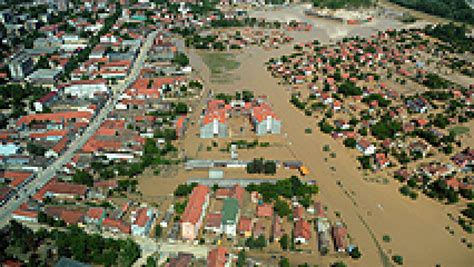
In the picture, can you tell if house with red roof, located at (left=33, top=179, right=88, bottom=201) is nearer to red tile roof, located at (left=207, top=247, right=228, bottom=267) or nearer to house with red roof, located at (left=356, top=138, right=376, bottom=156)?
red tile roof, located at (left=207, top=247, right=228, bottom=267)

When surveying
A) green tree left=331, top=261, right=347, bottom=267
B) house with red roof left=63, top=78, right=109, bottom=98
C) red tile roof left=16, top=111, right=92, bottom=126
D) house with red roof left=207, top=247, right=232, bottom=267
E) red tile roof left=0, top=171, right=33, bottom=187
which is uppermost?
house with red roof left=63, top=78, right=109, bottom=98

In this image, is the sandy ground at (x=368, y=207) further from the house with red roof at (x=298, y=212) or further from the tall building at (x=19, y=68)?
the tall building at (x=19, y=68)

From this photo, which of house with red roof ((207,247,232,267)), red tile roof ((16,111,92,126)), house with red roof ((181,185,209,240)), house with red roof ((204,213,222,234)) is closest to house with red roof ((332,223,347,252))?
house with red roof ((207,247,232,267))

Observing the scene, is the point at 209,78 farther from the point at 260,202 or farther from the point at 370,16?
the point at 370,16

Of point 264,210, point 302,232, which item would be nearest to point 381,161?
point 302,232

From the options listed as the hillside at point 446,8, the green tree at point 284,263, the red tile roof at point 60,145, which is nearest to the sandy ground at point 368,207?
the green tree at point 284,263

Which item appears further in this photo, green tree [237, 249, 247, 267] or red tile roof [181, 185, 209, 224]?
red tile roof [181, 185, 209, 224]

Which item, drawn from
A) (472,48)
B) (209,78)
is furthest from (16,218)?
(472,48)

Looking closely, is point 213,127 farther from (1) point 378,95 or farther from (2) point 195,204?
(1) point 378,95
